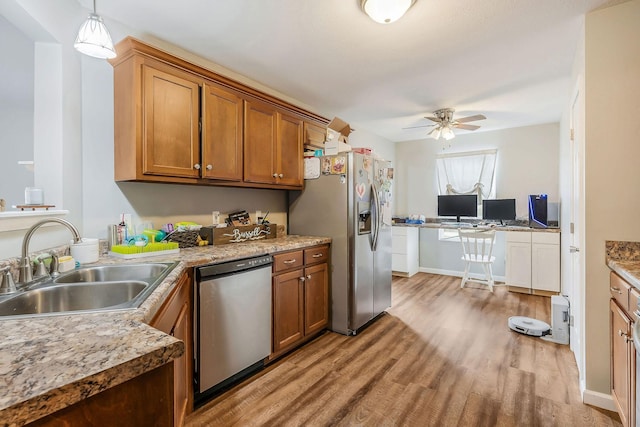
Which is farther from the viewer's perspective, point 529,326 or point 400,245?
point 400,245

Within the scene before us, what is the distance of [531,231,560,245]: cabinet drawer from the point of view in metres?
4.01

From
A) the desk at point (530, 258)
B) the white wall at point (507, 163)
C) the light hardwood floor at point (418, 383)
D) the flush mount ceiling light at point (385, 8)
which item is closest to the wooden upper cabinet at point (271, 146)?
the flush mount ceiling light at point (385, 8)

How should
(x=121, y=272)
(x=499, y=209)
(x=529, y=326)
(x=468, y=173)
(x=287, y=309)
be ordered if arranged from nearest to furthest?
(x=121, y=272) → (x=287, y=309) → (x=529, y=326) → (x=499, y=209) → (x=468, y=173)

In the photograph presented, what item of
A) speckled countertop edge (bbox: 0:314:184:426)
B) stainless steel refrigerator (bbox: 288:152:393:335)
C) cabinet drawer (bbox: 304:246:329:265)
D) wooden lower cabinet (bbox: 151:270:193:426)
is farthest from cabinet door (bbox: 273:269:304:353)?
speckled countertop edge (bbox: 0:314:184:426)

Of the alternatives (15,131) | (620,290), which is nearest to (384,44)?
(620,290)

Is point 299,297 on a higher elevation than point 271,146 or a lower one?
lower

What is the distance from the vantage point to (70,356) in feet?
2.17

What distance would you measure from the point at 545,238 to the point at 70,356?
4.95m

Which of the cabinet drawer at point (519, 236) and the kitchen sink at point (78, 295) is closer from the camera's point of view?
the kitchen sink at point (78, 295)

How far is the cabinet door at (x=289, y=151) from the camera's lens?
9.36 feet

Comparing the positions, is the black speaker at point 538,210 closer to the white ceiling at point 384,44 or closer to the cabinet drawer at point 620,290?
the white ceiling at point 384,44

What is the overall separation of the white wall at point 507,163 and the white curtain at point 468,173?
93 mm

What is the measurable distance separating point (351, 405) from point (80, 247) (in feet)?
5.99

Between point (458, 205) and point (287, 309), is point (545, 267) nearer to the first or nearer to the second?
point (458, 205)
